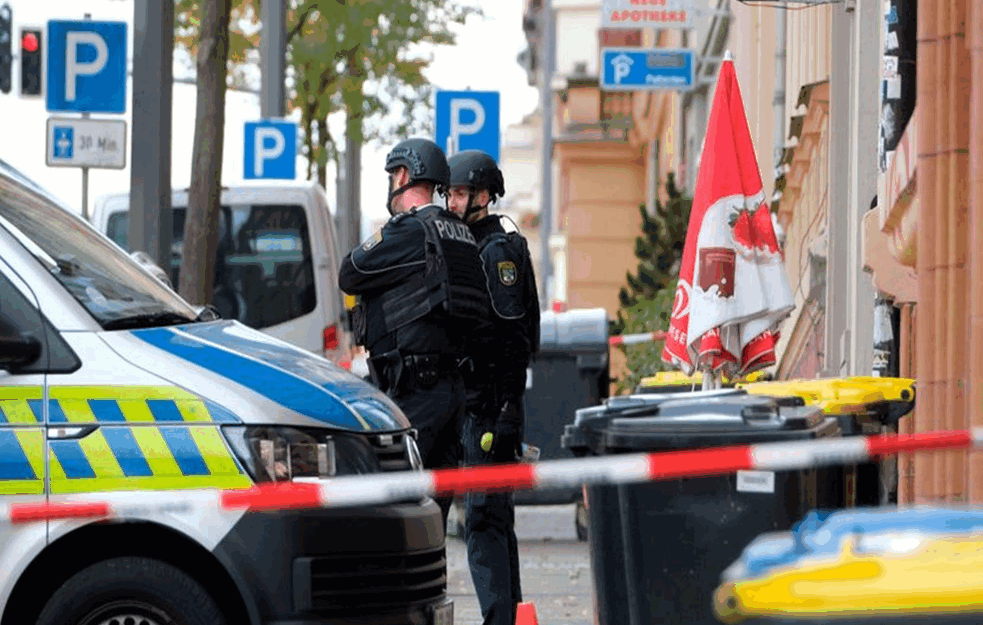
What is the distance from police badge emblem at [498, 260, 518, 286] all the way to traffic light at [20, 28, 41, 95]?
36.2 feet

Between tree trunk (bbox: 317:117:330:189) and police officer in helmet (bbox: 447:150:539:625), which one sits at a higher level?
tree trunk (bbox: 317:117:330:189)

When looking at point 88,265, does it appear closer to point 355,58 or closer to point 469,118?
point 469,118

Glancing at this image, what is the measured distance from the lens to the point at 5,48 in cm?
2241

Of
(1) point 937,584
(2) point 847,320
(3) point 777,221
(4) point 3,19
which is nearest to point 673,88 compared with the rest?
(3) point 777,221

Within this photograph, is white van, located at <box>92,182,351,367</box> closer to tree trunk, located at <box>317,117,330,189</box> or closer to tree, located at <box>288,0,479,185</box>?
tree, located at <box>288,0,479,185</box>

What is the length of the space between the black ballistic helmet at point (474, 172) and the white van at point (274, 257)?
362 inches

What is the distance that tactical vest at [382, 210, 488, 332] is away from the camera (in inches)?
362

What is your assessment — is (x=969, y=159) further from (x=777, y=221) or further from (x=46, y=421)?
(x=777, y=221)

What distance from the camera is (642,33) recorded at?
145 feet

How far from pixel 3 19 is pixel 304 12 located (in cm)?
706

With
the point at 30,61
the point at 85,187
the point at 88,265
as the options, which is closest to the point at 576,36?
the point at 30,61

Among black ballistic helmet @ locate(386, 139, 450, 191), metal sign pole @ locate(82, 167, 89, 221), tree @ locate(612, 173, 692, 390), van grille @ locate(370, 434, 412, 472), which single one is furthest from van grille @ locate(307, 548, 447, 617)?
tree @ locate(612, 173, 692, 390)

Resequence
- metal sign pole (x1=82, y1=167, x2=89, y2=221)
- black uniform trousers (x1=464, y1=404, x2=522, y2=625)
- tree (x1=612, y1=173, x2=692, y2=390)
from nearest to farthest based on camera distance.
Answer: black uniform trousers (x1=464, y1=404, x2=522, y2=625), metal sign pole (x1=82, y1=167, x2=89, y2=221), tree (x1=612, y1=173, x2=692, y2=390)

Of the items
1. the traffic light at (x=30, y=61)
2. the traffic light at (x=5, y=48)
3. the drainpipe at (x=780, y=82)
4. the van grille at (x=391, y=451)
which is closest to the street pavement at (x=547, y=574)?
the van grille at (x=391, y=451)
